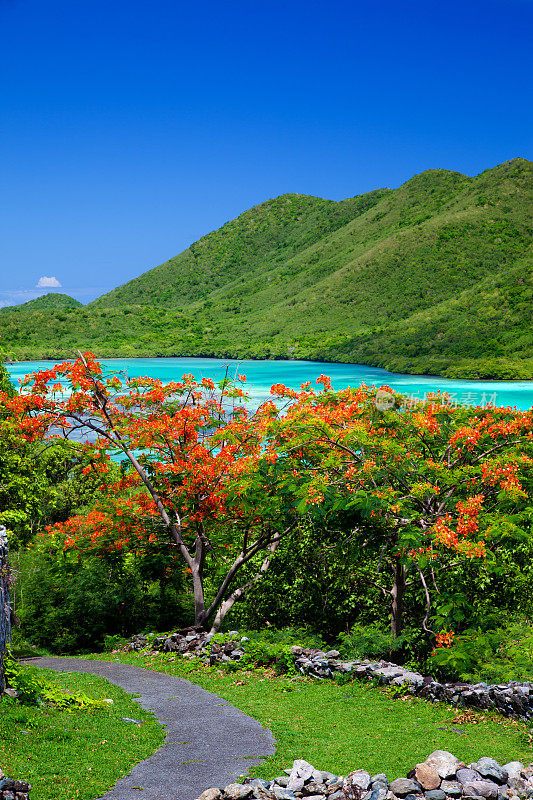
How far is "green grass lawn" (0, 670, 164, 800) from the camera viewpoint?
7102mm

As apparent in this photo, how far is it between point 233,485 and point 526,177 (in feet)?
394

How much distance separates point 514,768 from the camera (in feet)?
24.1

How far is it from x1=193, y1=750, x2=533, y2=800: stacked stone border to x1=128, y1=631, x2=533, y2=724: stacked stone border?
294cm

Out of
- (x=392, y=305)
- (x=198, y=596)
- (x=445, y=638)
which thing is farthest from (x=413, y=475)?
(x=392, y=305)

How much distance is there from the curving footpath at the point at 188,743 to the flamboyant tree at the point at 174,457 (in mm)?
4116

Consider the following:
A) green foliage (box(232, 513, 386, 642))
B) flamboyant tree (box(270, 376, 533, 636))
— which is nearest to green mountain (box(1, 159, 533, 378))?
green foliage (box(232, 513, 386, 642))

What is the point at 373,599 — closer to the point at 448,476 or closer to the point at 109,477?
Result: the point at 448,476

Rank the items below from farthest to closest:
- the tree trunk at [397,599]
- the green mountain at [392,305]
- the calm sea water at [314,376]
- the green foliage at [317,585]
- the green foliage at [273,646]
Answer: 1. the green mountain at [392,305]
2. the calm sea water at [314,376]
3. the green foliage at [317,585]
4. the tree trunk at [397,599]
5. the green foliage at [273,646]

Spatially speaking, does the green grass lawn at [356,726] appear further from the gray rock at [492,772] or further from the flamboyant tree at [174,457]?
the flamboyant tree at [174,457]

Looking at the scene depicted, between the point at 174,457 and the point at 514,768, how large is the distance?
10841 mm

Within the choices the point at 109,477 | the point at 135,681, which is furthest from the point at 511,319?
the point at 135,681

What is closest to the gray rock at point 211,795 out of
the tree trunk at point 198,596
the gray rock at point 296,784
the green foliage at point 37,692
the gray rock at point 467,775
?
the gray rock at point 296,784

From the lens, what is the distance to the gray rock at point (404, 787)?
6.95 m

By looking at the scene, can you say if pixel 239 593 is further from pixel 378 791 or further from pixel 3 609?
pixel 378 791
